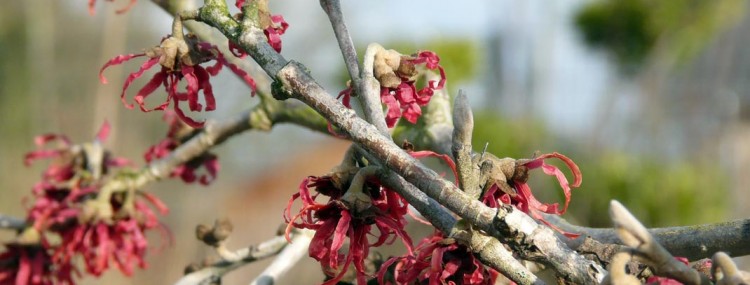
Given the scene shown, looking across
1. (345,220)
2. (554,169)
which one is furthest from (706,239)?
(345,220)

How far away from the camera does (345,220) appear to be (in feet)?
2.96

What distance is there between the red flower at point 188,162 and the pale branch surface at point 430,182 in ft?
3.35

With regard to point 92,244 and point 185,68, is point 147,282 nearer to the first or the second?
point 92,244

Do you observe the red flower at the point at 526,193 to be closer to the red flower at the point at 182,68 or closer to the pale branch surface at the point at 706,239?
the pale branch surface at the point at 706,239

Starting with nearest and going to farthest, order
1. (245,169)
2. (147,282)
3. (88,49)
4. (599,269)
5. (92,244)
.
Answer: (599,269) < (92,244) < (147,282) < (88,49) < (245,169)

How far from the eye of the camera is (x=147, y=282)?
10.4 m

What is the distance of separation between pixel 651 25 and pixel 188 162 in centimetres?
788

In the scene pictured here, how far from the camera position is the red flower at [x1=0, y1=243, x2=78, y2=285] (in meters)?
1.78

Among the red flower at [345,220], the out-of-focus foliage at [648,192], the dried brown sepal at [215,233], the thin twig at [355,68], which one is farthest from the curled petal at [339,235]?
the out-of-focus foliage at [648,192]

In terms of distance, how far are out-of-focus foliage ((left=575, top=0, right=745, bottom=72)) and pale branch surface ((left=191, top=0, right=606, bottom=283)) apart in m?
8.36

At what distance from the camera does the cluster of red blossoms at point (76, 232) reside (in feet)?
5.68

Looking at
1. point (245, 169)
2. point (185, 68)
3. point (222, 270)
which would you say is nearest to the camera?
point (185, 68)

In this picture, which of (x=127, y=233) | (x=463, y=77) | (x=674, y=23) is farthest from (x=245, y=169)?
(x=127, y=233)

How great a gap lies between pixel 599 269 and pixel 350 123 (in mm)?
263
